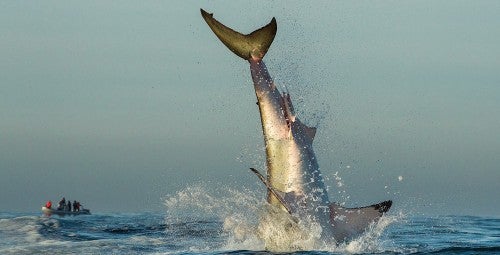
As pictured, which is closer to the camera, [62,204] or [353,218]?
[353,218]

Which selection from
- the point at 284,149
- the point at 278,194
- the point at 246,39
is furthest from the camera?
the point at 246,39

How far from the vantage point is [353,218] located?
27.2 m

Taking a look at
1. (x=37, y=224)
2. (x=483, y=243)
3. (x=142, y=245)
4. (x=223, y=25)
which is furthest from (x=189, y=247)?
(x=37, y=224)

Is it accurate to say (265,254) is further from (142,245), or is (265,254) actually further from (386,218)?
(142,245)

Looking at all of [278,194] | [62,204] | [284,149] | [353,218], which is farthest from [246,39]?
[62,204]

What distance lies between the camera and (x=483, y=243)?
116ft

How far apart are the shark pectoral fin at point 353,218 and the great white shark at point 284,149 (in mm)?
33

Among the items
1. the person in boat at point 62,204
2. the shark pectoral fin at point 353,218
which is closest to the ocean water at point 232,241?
the shark pectoral fin at point 353,218

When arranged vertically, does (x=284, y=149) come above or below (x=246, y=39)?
below

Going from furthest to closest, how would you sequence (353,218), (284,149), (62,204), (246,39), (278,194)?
1. (62,204)
2. (353,218)
3. (246,39)
4. (284,149)
5. (278,194)

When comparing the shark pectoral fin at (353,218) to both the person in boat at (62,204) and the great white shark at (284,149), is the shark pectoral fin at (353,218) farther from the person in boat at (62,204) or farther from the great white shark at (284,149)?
the person in boat at (62,204)

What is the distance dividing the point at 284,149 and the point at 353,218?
11.8 ft

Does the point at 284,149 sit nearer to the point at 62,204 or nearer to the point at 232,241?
the point at 232,241

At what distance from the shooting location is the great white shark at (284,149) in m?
25.8
